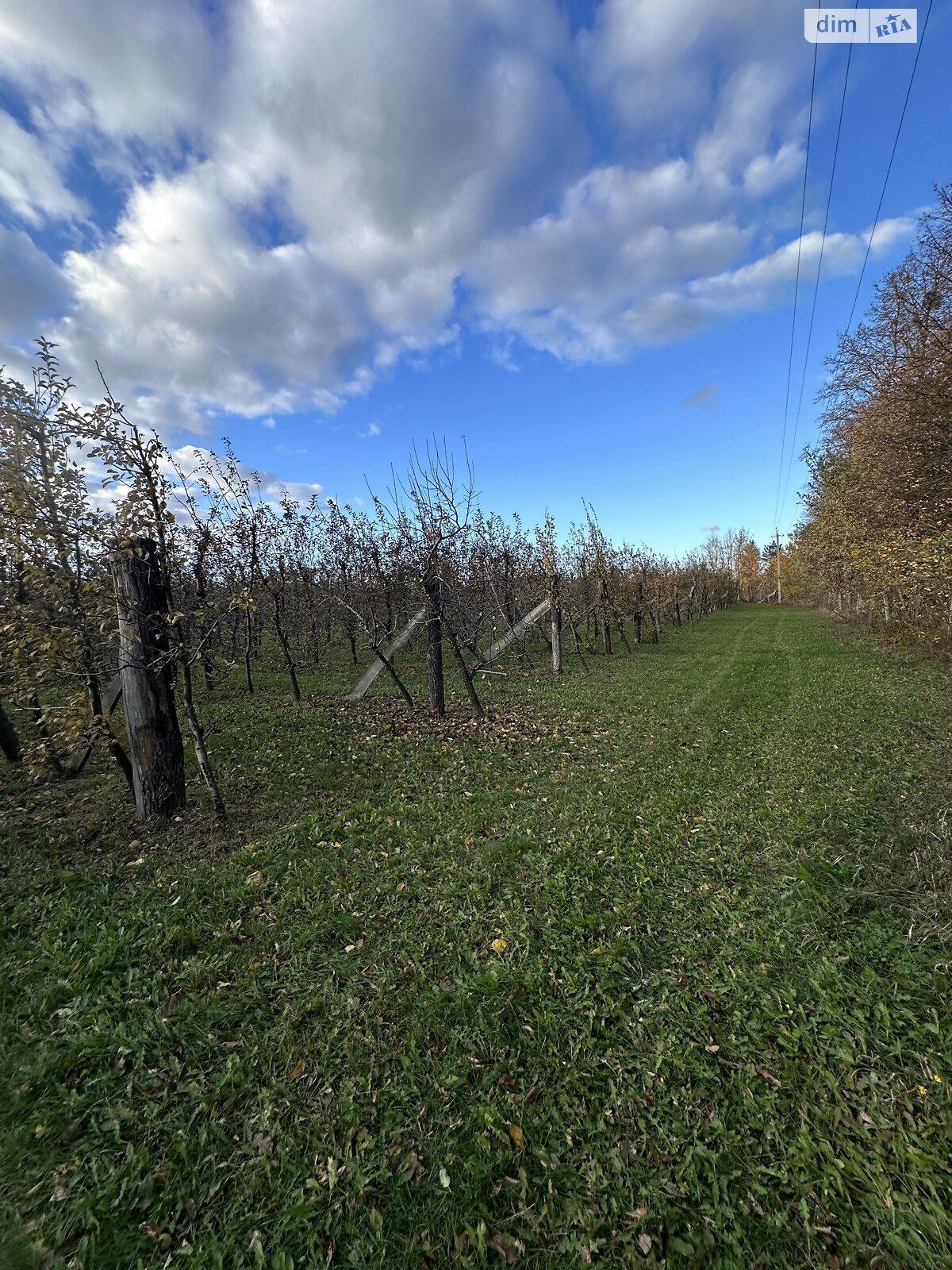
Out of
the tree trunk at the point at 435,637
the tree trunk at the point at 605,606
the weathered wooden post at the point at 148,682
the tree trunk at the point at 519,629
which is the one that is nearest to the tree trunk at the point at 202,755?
the weathered wooden post at the point at 148,682

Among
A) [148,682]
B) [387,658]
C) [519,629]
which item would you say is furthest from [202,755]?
[519,629]

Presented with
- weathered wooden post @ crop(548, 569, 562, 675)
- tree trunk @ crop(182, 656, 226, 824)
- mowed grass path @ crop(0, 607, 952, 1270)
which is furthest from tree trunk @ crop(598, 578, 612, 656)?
tree trunk @ crop(182, 656, 226, 824)

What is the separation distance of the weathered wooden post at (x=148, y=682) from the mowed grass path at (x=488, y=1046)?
81 centimetres

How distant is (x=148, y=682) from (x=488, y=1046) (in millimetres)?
4595

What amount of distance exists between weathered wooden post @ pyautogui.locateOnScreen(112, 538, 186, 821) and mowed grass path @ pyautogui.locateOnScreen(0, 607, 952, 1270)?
808 millimetres

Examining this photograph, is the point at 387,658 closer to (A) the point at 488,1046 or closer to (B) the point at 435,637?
(B) the point at 435,637

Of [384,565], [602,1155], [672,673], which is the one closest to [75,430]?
[602,1155]

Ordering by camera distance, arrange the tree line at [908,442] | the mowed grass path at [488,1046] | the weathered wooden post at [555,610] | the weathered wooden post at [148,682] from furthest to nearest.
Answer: the weathered wooden post at [555,610], the tree line at [908,442], the weathered wooden post at [148,682], the mowed grass path at [488,1046]

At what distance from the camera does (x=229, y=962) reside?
339 cm

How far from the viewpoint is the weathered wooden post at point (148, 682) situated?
191 inches

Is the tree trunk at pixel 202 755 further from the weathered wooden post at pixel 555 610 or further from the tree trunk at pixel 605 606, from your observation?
the tree trunk at pixel 605 606

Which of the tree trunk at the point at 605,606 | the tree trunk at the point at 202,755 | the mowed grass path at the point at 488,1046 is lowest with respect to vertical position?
the mowed grass path at the point at 488,1046

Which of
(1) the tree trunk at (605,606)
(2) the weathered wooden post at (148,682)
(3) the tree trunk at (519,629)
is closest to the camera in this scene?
(2) the weathered wooden post at (148,682)

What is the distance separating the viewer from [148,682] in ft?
16.6
